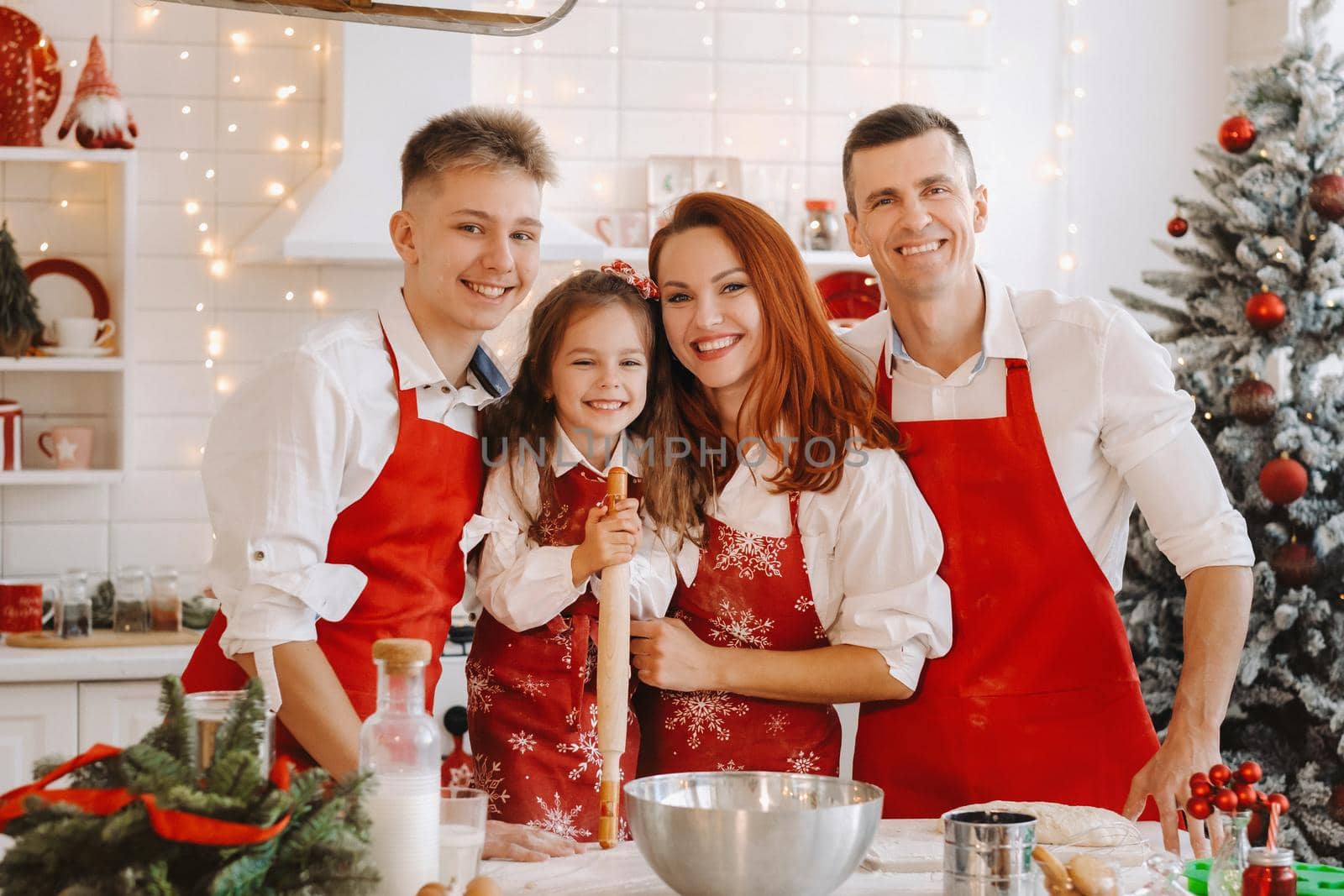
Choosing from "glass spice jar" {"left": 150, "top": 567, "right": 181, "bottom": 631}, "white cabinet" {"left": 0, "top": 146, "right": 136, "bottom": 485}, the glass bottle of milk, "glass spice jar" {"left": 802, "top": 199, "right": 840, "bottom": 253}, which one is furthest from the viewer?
"glass spice jar" {"left": 802, "top": 199, "right": 840, "bottom": 253}

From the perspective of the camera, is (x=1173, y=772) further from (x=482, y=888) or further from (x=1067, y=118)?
(x=1067, y=118)

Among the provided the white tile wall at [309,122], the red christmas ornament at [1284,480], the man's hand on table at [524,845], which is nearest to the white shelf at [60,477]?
the white tile wall at [309,122]

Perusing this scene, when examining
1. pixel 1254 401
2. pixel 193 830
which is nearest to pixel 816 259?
pixel 1254 401

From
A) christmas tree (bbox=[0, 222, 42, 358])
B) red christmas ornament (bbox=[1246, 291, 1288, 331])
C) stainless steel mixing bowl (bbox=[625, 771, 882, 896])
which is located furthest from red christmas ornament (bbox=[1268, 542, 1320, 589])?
christmas tree (bbox=[0, 222, 42, 358])

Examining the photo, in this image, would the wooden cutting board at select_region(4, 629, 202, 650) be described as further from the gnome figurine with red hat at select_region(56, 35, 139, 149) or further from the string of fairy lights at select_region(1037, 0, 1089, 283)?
the string of fairy lights at select_region(1037, 0, 1089, 283)

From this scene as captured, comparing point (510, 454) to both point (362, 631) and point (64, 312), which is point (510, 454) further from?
point (64, 312)

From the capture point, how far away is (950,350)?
2.12 metres

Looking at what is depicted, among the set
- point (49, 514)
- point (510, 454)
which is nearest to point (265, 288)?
point (49, 514)

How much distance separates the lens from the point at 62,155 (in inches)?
133

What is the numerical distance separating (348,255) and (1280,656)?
230 centimetres

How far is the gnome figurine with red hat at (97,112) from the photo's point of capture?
11.1ft

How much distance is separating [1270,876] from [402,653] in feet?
2.40

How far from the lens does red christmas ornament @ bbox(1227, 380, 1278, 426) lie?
300cm

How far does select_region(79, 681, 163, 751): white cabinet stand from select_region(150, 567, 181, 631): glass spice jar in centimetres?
21
